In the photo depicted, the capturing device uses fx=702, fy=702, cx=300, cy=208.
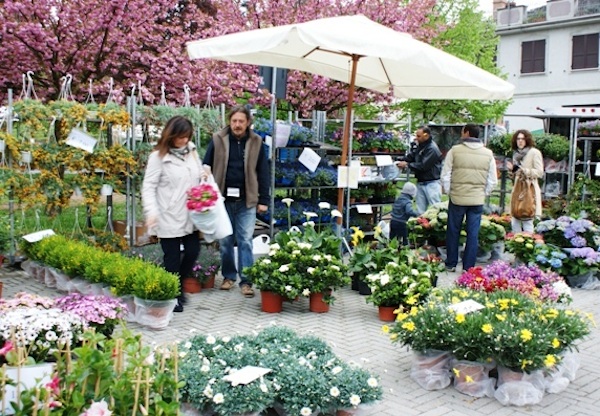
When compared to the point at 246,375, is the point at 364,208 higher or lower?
higher

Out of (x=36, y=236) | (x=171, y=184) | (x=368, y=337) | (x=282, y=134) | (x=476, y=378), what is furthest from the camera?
(x=282, y=134)

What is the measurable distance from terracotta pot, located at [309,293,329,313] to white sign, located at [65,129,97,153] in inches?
112

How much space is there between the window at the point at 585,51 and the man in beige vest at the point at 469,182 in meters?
28.5

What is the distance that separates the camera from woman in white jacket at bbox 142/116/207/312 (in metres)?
6.07

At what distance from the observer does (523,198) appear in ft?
31.6

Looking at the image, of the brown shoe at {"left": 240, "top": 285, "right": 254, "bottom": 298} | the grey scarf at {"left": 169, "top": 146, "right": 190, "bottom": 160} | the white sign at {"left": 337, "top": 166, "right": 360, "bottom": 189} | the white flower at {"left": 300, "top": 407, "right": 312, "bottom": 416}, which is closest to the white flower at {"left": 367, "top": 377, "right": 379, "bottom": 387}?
the white flower at {"left": 300, "top": 407, "right": 312, "bottom": 416}

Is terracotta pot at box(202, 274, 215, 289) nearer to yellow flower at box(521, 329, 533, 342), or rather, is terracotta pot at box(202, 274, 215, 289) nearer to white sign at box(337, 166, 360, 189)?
white sign at box(337, 166, 360, 189)

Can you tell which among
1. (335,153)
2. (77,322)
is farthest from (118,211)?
(77,322)

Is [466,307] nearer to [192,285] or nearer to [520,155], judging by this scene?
[192,285]

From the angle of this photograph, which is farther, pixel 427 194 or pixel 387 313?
pixel 427 194

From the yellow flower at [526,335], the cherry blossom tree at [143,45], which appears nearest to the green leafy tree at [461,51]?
the cherry blossom tree at [143,45]

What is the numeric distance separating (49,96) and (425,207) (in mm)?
6620

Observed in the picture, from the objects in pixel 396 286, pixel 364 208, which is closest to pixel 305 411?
pixel 396 286

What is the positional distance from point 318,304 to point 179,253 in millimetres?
1374
